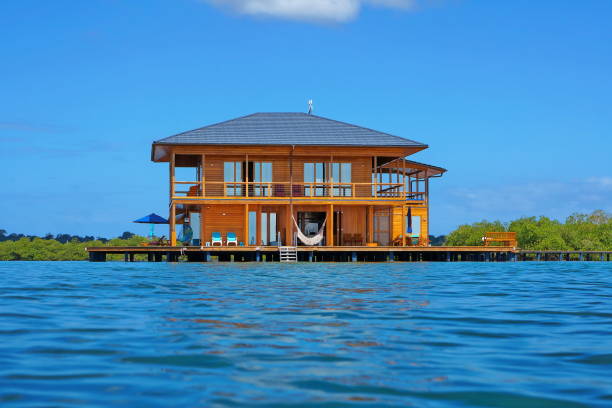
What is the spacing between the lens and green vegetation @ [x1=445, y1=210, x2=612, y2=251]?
162ft

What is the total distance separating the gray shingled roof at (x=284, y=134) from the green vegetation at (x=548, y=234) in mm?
23528

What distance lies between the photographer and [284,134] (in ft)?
96.1

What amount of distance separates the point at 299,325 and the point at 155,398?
3235 mm

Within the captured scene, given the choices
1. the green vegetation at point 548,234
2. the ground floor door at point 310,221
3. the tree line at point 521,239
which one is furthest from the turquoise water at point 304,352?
the green vegetation at point 548,234

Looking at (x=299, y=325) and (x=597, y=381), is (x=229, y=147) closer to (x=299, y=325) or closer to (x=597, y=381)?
(x=299, y=325)

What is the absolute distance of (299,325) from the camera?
709 centimetres

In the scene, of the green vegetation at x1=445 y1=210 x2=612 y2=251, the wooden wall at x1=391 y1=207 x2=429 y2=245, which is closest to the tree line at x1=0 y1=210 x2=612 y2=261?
the green vegetation at x1=445 y1=210 x2=612 y2=251

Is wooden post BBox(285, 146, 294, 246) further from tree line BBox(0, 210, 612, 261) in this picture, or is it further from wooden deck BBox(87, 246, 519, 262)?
tree line BBox(0, 210, 612, 261)

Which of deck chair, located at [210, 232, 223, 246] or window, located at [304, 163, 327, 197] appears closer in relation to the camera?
deck chair, located at [210, 232, 223, 246]

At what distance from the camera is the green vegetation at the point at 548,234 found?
1948 inches

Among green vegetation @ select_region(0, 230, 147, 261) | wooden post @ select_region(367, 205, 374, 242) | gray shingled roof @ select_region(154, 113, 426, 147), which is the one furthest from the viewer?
green vegetation @ select_region(0, 230, 147, 261)

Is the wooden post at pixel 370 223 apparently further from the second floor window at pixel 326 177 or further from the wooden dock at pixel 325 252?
Result: the second floor window at pixel 326 177

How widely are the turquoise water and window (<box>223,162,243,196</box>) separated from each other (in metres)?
19.5

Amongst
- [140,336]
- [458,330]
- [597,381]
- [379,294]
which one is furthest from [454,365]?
[379,294]
